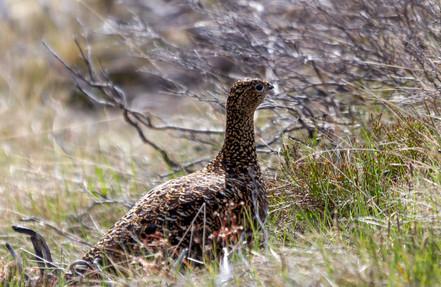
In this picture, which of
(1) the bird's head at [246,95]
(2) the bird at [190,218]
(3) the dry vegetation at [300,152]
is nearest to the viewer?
(3) the dry vegetation at [300,152]

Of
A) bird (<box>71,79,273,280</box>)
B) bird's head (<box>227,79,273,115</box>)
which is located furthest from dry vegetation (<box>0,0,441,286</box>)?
bird's head (<box>227,79,273,115</box>)

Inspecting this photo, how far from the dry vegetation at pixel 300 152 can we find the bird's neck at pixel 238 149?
0.23 meters

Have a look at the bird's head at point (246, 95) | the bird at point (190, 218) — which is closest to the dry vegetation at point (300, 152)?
the bird at point (190, 218)

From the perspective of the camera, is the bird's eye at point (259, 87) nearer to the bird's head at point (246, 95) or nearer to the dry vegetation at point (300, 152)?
the bird's head at point (246, 95)

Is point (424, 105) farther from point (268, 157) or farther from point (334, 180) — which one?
point (268, 157)

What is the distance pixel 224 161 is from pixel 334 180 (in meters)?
0.58

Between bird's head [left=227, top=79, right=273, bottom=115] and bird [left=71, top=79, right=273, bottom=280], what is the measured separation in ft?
1.19

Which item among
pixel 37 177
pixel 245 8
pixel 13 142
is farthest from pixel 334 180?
pixel 13 142

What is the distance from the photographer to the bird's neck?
480 centimetres

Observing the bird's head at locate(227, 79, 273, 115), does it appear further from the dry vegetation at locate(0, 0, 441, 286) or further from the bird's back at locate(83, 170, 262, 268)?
the bird's back at locate(83, 170, 262, 268)

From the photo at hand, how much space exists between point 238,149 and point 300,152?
372 millimetres

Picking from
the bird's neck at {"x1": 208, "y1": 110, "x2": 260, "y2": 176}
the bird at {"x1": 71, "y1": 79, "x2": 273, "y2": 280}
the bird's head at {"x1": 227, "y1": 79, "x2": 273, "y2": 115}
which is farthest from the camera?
the bird's head at {"x1": 227, "y1": 79, "x2": 273, "y2": 115}

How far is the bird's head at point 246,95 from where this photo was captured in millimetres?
4980

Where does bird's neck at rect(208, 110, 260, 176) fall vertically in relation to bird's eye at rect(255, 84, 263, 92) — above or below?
below
